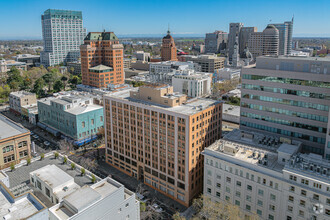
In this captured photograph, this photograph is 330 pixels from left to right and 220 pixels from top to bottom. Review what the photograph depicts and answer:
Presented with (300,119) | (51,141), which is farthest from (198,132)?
(51,141)

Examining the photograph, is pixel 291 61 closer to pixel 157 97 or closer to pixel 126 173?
pixel 157 97

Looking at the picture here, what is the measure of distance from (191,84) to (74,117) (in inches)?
3167

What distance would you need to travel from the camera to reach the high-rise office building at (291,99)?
205 ft

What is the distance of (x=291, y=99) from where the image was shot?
66.1m

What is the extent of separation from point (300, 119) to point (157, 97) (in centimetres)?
3762

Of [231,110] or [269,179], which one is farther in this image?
[231,110]

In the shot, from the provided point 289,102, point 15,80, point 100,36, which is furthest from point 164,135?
point 15,80

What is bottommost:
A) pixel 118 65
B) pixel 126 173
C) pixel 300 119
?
pixel 126 173

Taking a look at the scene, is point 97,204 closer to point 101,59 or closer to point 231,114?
point 231,114

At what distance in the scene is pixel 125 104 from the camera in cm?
7675

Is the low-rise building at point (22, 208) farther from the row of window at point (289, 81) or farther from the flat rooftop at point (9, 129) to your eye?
the row of window at point (289, 81)

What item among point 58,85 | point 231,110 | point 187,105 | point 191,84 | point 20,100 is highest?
point 187,105

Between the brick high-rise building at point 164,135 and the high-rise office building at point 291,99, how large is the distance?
10.7 metres

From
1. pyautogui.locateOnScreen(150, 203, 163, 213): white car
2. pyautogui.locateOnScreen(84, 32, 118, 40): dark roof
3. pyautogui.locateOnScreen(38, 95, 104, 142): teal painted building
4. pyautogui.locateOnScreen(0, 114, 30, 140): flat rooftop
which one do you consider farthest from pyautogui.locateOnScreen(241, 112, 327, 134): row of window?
pyautogui.locateOnScreen(84, 32, 118, 40): dark roof
